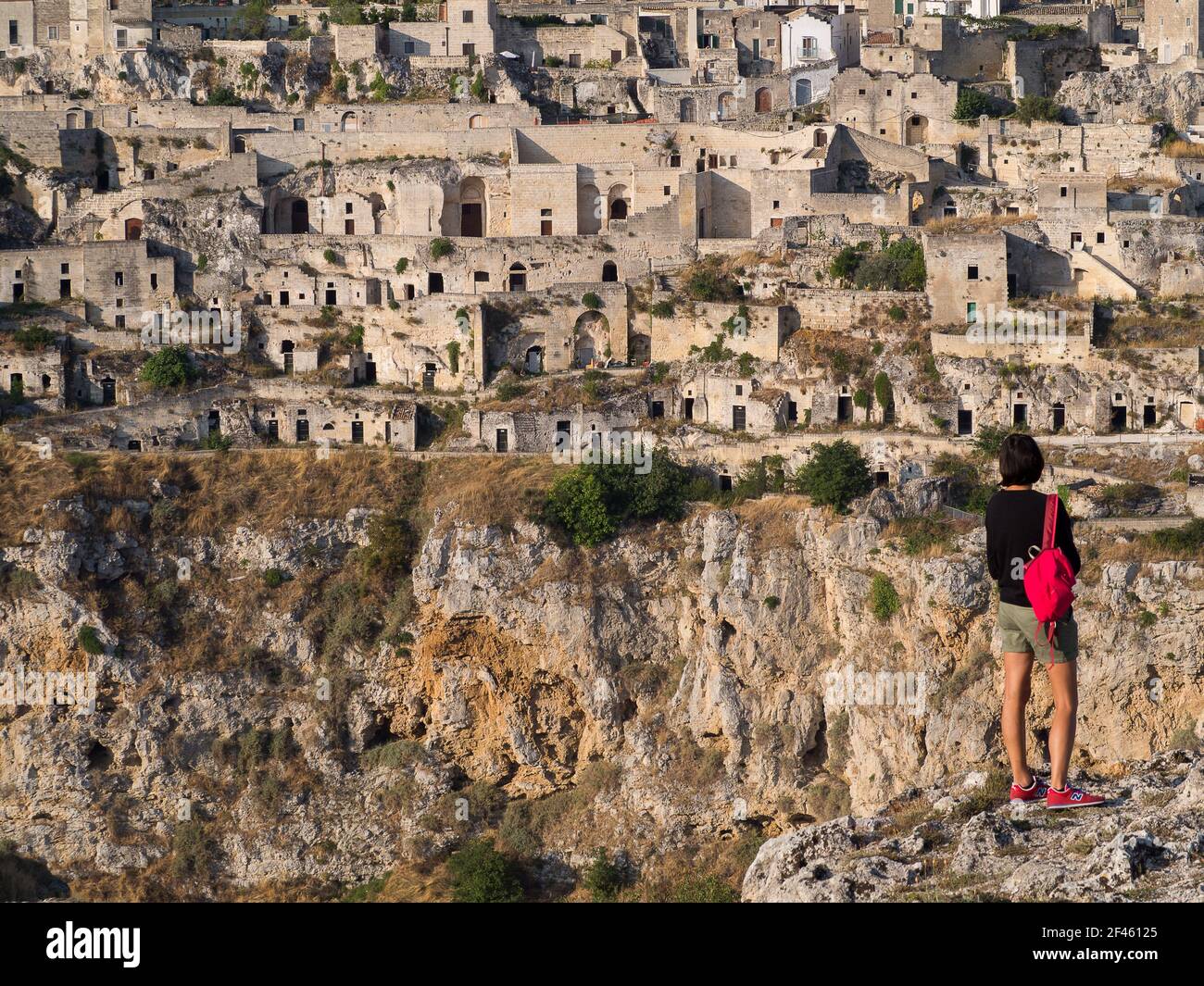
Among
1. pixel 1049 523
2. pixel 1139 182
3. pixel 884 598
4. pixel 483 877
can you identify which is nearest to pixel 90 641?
pixel 483 877

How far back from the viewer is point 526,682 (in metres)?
46.7

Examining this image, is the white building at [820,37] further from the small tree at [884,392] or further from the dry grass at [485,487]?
the dry grass at [485,487]

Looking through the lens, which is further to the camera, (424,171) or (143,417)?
(424,171)

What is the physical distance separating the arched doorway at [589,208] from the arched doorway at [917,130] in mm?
7894

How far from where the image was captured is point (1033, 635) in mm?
13562

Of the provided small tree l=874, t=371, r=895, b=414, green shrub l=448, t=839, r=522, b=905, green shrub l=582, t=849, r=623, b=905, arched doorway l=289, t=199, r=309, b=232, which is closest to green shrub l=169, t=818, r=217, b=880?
green shrub l=448, t=839, r=522, b=905

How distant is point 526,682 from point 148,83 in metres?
21.9

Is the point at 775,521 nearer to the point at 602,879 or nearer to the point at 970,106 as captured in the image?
the point at 602,879

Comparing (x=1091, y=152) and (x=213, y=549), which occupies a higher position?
(x=1091, y=152)

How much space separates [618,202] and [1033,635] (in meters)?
41.9

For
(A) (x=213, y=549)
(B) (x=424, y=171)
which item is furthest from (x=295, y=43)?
(A) (x=213, y=549)

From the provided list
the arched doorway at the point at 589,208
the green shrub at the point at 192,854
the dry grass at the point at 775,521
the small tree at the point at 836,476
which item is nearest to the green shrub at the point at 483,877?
the green shrub at the point at 192,854
